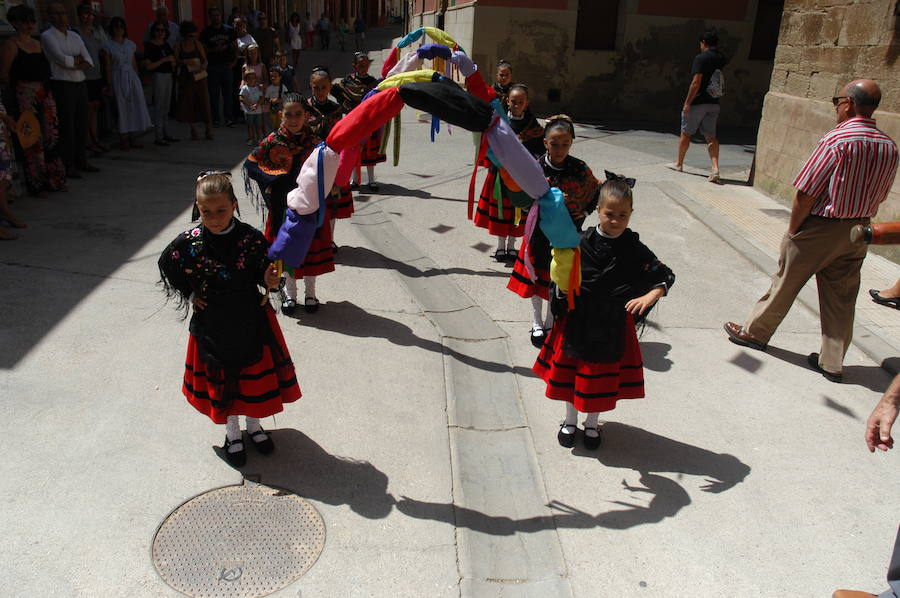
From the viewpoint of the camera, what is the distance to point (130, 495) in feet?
10.9

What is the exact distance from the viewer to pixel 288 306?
5.43m

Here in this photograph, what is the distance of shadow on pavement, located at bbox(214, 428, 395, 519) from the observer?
11.2 feet

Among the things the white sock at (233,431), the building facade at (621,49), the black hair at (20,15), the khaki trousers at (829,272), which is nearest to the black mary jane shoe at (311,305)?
the white sock at (233,431)

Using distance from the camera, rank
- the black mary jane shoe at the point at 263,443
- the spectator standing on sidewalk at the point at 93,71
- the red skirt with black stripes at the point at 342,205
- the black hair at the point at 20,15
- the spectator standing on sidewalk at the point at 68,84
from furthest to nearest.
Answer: the spectator standing on sidewalk at the point at 93,71 < the spectator standing on sidewalk at the point at 68,84 < the black hair at the point at 20,15 < the red skirt with black stripes at the point at 342,205 < the black mary jane shoe at the point at 263,443

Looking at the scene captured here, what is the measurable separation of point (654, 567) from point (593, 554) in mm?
271

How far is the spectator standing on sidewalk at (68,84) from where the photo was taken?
25.9 feet

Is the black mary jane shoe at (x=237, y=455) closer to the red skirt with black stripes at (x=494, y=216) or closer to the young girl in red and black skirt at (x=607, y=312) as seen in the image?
the young girl in red and black skirt at (x=607, y=312)

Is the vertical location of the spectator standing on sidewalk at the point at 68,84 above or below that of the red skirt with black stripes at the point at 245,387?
above

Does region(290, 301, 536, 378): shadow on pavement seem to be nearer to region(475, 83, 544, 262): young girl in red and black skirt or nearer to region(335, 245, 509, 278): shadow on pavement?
region(335, 245, 509, 278): shadow on pavement

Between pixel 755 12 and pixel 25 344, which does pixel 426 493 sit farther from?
pixel 755 12

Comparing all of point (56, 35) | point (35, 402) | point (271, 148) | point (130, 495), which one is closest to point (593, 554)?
point (130, 495)

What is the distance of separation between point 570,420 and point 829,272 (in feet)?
7.68

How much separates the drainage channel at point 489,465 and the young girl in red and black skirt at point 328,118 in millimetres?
1056

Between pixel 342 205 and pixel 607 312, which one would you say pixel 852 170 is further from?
pixel 342 205
